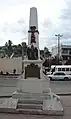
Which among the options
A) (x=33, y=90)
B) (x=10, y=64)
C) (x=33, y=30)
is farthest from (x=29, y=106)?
(x=10, y=64)

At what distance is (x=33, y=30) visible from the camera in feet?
53.6

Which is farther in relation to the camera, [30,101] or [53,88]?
[53,88]

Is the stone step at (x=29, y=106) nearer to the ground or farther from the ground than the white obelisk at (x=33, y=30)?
nearer to the ground

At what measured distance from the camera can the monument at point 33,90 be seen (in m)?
13.1

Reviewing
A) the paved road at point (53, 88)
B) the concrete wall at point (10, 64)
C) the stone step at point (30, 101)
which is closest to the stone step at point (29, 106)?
the stone step at point (30, 101)

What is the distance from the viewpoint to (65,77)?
4353 centimetres

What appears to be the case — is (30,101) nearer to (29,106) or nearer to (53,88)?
(29,106)

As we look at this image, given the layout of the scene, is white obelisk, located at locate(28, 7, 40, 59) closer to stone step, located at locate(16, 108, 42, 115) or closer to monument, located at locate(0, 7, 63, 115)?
monument, located at locate(0, 7, 63, 115)

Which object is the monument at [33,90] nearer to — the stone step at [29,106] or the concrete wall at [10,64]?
the stone step at [29,106]

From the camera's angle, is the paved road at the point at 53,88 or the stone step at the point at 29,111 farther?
the paved road at the point at 53,88

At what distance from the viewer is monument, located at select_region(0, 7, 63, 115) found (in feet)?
43.0

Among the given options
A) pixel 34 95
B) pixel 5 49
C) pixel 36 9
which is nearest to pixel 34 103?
pixel 34 95

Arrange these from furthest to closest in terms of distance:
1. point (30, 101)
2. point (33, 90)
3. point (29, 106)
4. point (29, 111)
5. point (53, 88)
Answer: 1. point (53, 88)
2. point (33, 90)
3. point (30, 101)
4. point (29, 106)
5. point (29, 111)

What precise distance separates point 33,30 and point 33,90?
12.0 ft
